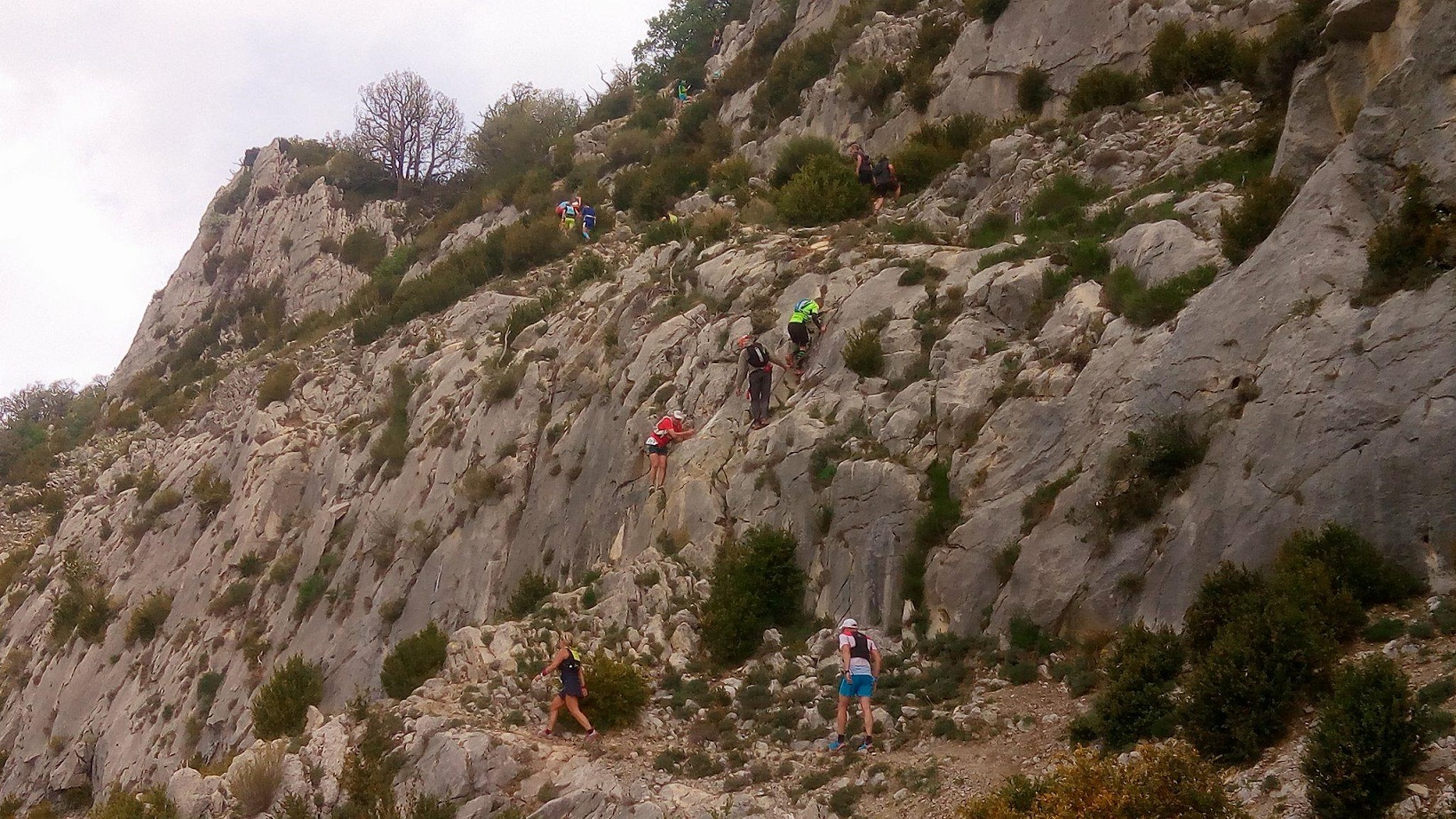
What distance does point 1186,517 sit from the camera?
10.2 meters

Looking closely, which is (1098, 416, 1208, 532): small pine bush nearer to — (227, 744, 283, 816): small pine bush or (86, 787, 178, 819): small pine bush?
(227, 744, 283, 816): small pine bush

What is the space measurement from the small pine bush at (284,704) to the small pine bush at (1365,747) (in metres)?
14.6

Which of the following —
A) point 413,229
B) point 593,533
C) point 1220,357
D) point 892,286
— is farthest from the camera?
point 413,229

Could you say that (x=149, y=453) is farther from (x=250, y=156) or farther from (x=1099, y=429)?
(x=1099, y=429)

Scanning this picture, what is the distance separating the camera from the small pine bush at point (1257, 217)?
11.9 meters

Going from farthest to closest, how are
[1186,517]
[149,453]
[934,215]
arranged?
1. [149,453]
2. [934,215]
3. [1186,517]

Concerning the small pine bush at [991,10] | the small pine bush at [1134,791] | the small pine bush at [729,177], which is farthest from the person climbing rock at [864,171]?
the small pine bush at [1134,791]

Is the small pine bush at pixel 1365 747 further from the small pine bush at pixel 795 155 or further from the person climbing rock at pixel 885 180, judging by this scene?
the small pine bush at pixel 795 155

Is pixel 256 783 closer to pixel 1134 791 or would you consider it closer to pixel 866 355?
pixel 866 355

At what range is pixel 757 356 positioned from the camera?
1667cm

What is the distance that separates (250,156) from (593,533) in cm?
4755

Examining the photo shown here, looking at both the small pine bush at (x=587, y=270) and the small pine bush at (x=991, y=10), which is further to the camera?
the small pine bush at (x=587, y=270)

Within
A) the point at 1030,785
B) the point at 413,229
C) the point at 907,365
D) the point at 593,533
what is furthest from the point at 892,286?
the point at 413,229

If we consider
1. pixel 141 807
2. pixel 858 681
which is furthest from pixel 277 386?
pixel 858 681
